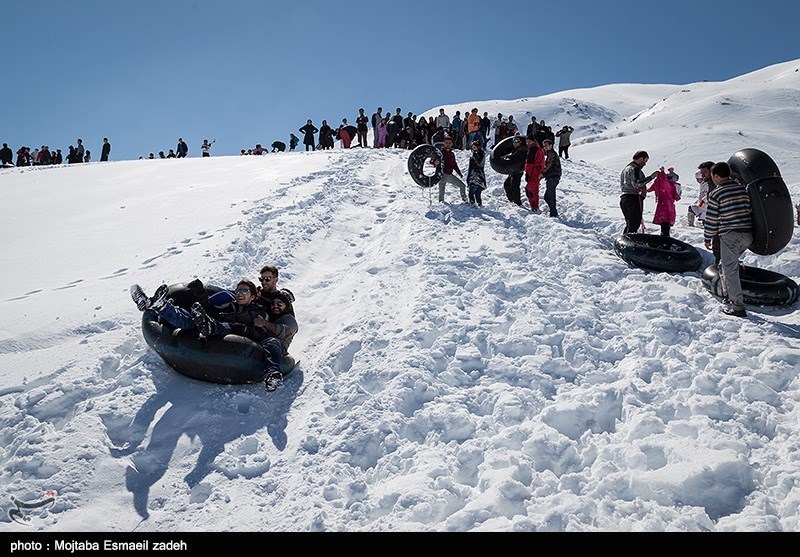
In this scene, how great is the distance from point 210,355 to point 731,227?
21.4ft

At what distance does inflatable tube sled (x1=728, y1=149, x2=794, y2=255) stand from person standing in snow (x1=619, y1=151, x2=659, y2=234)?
2.40 metres

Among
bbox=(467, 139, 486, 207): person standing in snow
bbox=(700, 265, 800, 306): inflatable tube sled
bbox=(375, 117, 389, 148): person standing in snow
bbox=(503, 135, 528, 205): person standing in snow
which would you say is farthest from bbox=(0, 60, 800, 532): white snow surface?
bbox=(375, 117, 389, 148): person standing in snow

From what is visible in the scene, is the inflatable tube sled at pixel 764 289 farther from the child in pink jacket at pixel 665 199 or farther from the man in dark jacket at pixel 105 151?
the man in dark jacket at pixel 105 151

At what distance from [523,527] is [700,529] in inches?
49.4

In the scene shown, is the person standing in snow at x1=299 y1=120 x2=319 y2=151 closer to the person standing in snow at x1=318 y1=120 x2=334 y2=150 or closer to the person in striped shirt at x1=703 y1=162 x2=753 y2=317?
the person standing in snow at x1=318 y1=120 x2=334 y2=150

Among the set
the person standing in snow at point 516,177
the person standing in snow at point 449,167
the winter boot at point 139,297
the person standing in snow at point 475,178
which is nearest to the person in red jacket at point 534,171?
the person standing in snow at point 516,177

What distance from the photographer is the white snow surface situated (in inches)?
151

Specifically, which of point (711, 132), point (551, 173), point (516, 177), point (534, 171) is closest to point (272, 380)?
point (551, 173)

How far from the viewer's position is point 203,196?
14000mm

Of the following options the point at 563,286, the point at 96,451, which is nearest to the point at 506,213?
the point at 563,286

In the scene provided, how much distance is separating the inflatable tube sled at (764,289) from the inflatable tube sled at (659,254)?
73cm

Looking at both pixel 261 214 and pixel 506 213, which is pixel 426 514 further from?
pixel 261 214

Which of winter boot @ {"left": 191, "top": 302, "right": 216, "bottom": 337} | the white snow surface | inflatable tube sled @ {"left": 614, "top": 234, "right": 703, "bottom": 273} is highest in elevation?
inflatable tube sled @ {"left": 614, "top": 234, "right": 703, "bottom": 273}

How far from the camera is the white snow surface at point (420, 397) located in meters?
3.84
